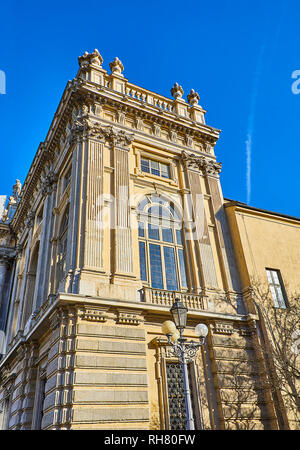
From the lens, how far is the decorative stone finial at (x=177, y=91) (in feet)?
80.2

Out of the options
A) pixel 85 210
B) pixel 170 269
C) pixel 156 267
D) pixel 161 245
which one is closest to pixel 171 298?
pixel 156 267

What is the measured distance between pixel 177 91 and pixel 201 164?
6.17 metres

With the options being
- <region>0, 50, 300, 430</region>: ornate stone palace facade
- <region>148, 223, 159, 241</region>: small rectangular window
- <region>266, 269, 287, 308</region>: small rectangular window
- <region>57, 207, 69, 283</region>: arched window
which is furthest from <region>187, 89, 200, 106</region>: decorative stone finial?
<region>266, 269, 287, 308</region>: small rectangular window

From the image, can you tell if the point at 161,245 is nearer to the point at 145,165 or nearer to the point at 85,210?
the point at 85,210

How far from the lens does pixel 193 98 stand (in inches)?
985

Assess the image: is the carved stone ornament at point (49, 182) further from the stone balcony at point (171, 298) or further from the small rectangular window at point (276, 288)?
the small rectangular window at point (276, 288)

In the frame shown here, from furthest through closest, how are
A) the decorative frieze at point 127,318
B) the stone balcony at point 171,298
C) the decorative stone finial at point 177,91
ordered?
the decorative stone finial at point 177,91
the stone balcony at point 171,298
the decorative frieze at point 127,318

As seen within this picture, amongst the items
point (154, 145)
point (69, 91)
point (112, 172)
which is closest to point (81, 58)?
point (69, 91)

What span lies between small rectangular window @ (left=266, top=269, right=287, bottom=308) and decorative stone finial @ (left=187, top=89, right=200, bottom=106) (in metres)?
12.5

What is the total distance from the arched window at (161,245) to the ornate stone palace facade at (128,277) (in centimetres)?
6

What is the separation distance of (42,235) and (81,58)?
10.8 m

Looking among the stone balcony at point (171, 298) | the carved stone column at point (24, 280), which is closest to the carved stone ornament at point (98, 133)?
the stone balcony at point (171, 298)

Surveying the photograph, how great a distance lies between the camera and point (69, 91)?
66.9 feet

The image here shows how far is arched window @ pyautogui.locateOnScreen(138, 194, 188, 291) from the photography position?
55.6 ft
